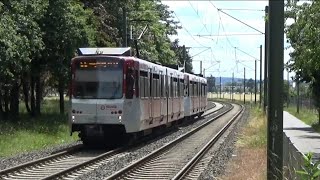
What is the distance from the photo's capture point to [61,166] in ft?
53.2

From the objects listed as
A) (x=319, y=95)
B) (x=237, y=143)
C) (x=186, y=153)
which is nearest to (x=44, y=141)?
(x=186, y=153)

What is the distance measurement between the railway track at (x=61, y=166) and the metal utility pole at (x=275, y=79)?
6.77m

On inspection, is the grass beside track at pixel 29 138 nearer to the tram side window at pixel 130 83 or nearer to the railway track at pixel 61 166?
the railway track at pixel 61 166

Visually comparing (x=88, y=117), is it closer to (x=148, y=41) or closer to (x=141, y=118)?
(x=141, y=118)

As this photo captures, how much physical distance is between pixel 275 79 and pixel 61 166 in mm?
9640

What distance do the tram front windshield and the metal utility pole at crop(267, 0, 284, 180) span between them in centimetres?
1298

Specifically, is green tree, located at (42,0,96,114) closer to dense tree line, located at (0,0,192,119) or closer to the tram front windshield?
dense tree line, located at (0,0,192,119)

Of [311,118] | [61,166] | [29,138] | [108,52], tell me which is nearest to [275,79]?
[61,166]

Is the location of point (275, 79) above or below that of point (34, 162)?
above

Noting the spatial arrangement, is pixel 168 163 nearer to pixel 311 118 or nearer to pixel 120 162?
pixel 120 162

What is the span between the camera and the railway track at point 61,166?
14321 millimetres

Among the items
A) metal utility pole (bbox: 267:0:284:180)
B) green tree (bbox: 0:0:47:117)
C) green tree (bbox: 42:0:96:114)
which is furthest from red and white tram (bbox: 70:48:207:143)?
metal utility pole (bbox: 267:0:284:180)

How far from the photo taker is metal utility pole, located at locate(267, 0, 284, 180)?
7609 millimetres

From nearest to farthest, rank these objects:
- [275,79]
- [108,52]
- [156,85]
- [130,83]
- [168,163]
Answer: [275,79] < [168,163] < [130,83] < [108,52] < [156,85]
